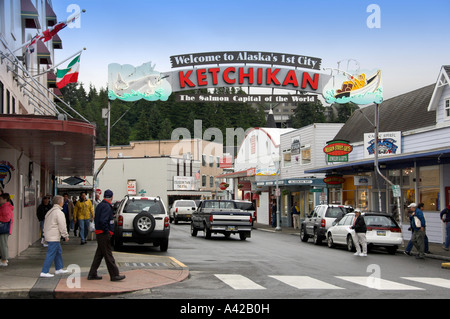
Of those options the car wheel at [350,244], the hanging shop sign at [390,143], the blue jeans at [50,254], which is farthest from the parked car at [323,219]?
the blue jeans at [50,254]

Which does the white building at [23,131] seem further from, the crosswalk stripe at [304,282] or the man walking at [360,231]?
the man walking at [360,231]

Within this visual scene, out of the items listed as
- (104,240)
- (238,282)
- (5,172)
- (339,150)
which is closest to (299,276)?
(238,282)

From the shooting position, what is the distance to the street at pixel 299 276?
10875 mm

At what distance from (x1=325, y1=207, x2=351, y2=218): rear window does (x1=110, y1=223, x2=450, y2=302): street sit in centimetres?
389

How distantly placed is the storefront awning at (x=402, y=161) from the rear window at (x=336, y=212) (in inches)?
106

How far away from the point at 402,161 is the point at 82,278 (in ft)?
60.3

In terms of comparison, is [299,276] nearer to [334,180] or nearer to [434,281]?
[434,281]

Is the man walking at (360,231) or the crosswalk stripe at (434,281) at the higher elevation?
the man walking at (360,231)

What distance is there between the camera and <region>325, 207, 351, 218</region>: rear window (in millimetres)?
25609

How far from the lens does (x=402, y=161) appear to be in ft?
87.5

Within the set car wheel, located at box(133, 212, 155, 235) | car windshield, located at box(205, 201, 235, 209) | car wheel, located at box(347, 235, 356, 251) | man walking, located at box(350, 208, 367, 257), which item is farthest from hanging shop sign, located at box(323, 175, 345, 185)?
car wheel, located at box(133, 212, 155, 235)

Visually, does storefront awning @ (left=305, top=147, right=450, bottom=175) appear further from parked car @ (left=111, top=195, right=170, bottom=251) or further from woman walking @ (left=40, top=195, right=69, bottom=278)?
woman walking @ (left=40, top=195, right=69, bottom=278)
